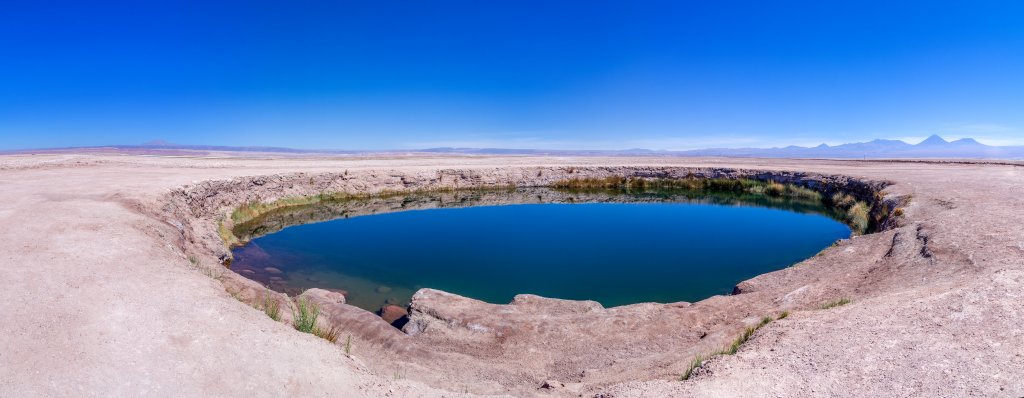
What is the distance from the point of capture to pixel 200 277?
29.5 feet

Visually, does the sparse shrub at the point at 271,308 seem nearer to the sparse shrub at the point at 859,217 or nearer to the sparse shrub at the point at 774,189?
the sparse shrub at the point at 859,217

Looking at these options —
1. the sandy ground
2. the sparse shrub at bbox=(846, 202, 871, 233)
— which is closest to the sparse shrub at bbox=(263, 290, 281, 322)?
the sandy ground

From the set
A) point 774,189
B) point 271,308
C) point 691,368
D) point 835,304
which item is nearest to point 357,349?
point 271,308

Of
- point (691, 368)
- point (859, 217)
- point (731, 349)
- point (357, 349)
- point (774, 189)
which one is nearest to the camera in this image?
→ point (691, 368)

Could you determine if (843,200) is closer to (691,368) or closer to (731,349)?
(731,349)

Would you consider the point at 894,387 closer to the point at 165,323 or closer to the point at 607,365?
the point at 607,365

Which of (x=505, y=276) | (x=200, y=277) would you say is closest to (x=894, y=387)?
(x=200, y=277)

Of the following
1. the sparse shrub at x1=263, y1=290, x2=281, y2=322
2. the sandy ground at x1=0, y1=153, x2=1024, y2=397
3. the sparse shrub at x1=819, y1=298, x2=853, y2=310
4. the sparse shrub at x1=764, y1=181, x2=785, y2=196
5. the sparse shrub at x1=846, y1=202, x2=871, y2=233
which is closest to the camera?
the sandy ground at x1=0, y1=153, x2=1024, y2=397

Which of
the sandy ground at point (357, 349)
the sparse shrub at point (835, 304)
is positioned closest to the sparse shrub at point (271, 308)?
the sandy ground at point (357, 349)

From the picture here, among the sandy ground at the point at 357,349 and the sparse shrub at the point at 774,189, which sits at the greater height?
the sandy ground at the point at 357,349

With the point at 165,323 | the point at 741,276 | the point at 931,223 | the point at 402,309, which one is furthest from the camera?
the point at 741,276

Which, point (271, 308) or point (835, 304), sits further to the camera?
point (835, 304)

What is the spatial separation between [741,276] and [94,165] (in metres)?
41.8

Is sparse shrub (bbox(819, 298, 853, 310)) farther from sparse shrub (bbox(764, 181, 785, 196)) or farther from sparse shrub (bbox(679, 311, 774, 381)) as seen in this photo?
sparse shrub (bbox(764, 181, 785, 196))
